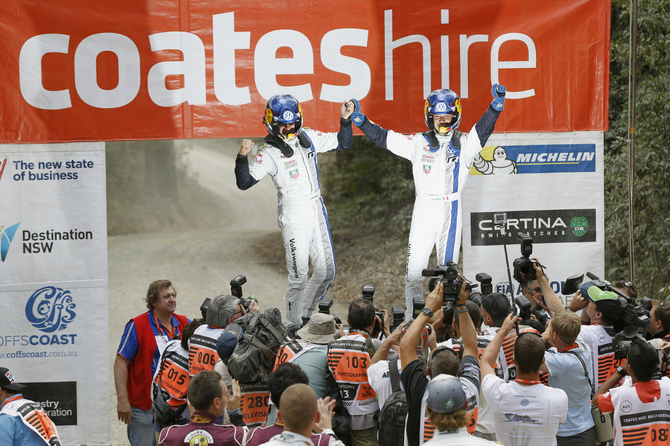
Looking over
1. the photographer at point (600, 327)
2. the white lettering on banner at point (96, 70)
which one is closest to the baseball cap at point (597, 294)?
the photographer at point (600, 327)

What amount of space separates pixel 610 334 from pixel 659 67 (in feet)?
24.0

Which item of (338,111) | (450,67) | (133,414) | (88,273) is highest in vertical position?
(450,67)

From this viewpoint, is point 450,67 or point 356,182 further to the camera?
point 356,182

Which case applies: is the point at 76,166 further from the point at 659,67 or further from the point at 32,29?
the point at 659,67

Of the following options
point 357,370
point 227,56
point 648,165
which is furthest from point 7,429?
point 648,165

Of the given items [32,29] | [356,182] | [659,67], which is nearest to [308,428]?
[32,29]

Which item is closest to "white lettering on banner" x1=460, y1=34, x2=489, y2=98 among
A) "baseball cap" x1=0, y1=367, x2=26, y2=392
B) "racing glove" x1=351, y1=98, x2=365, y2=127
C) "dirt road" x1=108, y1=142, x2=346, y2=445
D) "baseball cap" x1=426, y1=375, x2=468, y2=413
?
"racing glove" x1=351, y1=98, x2=365, y2=127

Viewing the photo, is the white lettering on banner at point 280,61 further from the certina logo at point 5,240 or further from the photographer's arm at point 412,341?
the photographer's arm at point 412,341

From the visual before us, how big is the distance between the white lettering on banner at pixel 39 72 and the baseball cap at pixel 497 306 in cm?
522

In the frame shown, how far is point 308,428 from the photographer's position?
3.32 m

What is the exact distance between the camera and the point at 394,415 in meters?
4.21

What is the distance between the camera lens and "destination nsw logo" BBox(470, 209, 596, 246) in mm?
7953

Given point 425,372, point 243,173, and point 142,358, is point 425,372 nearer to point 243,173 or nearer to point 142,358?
point 142,358

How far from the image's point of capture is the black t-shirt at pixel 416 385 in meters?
3.81
